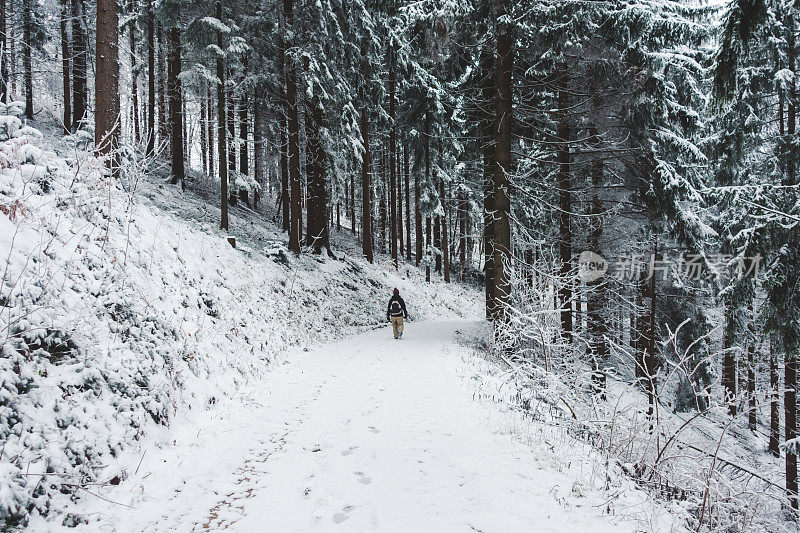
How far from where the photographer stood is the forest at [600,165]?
5.95 metres

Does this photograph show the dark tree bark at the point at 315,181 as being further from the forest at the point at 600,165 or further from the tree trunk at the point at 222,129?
the tree trunk at the point at 222,129

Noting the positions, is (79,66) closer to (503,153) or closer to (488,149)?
(488,149)

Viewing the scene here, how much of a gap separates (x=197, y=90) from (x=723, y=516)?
1810 cm

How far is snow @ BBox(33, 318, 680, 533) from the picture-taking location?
313 cm

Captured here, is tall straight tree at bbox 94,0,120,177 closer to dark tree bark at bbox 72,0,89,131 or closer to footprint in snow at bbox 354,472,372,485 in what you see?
footprint in snow at bbox 354,472,372,485

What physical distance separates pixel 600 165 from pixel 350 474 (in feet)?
38.3

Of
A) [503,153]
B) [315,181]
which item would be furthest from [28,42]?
[503,153]

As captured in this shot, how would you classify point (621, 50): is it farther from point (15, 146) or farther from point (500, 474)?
point (15, 146)

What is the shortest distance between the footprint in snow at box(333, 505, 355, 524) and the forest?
2261mm

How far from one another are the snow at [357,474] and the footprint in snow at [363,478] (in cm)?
2

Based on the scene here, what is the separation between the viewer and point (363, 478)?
12.4 ft

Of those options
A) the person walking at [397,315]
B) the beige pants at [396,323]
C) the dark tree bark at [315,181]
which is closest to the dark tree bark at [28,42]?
the dark tree bark at [315,181]

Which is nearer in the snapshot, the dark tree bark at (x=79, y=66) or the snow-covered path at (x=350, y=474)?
the snow-covered path at (x=350, y=474)

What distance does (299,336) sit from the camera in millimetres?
10773
